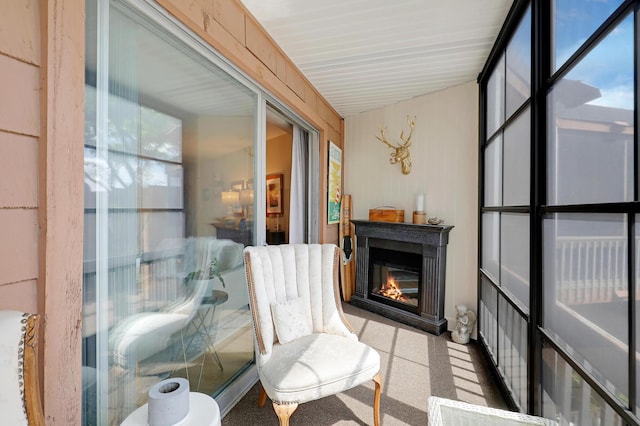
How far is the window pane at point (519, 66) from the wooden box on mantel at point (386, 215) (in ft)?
5.26

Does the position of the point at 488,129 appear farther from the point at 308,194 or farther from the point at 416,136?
the point at 308,194

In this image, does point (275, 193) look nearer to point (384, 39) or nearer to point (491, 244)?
point (384, 39)

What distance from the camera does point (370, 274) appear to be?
3770 millimetres

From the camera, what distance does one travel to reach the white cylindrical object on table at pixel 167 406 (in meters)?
0.97

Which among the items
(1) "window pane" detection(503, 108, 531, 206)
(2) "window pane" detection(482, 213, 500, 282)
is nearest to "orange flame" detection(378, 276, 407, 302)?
(2) "window pane" detection(482, 213, 500, 282)

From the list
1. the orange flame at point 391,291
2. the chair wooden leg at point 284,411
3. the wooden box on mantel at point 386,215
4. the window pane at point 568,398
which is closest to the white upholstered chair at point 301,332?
the chair wooden leg at point 284,411

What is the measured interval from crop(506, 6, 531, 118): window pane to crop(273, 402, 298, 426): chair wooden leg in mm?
2177

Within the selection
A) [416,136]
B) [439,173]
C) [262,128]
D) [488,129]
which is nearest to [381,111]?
[416,136]

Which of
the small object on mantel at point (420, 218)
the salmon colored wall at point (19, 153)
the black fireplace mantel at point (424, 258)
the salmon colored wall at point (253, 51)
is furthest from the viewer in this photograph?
the small object on mantel at point (420, 218)

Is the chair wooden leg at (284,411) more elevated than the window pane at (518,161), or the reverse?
the window pane at (518,161)

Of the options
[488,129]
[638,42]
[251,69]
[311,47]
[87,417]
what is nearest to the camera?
[638,42]

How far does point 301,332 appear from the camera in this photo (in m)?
1.90

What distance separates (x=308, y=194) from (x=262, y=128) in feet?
4.13

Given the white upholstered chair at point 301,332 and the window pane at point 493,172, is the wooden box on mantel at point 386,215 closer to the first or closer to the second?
the window pane at point 493,172
